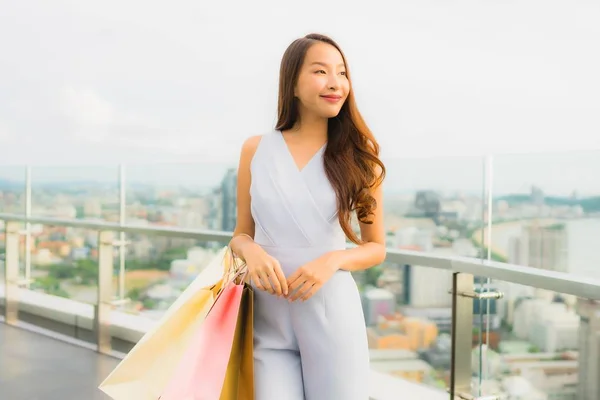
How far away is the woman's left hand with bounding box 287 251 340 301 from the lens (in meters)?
1.15

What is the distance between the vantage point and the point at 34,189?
4.84 m

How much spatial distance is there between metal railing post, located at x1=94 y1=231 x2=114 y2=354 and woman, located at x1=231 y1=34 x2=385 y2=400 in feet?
10.1

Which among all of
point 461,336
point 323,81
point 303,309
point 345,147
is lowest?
point 461,336

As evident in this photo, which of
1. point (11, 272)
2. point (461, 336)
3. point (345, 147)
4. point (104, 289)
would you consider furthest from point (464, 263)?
point (11, 272)

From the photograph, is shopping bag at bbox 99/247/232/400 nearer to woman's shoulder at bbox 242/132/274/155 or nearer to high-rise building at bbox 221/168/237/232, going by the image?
woman's shoulder at bbox 242/132/274/155

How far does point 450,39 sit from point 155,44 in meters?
4.30

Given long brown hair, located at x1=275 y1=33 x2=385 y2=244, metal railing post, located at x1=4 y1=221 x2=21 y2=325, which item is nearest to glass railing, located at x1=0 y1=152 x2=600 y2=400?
long brown hair, located at x1=275 y1=33 x2=385 y2=244

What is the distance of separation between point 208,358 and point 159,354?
0.33ft

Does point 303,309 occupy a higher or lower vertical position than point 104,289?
higher

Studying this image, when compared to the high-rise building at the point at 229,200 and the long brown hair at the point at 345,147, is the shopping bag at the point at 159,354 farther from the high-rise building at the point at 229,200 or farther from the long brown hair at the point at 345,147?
the high-rise building at the point at 229,200

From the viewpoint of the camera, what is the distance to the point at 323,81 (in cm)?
129

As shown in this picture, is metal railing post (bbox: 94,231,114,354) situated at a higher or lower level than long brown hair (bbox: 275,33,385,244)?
lower

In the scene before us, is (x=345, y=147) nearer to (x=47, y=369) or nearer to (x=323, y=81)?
(x=323, y=81)

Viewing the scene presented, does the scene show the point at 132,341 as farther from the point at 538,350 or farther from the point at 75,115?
the point at 75,115
